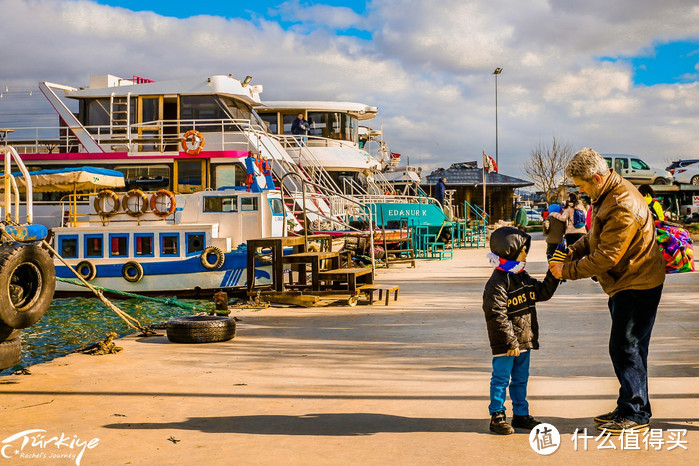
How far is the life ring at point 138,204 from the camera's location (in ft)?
58.9

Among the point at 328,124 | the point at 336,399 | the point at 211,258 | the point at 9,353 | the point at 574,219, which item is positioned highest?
the point at 328,124

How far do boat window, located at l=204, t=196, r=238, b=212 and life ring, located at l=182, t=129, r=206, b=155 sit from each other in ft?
11.9

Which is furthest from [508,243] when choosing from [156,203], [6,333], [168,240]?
[156,203]

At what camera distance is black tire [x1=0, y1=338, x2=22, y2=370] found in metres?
7.10

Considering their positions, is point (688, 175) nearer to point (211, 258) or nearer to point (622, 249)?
point (211, 258)

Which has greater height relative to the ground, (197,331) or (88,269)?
(88,269)

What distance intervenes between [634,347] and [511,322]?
83cm

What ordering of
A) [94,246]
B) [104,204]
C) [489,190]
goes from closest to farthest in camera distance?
1. [94,246]
2. [104,204]
3. [489,190]

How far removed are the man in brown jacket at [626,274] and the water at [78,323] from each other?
8.06 meters

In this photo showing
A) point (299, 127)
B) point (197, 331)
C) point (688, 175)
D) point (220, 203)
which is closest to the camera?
point (197, 331)

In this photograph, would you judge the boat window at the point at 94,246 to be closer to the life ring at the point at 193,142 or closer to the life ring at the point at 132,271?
the life ring at the point at 132,271

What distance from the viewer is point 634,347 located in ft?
16.3

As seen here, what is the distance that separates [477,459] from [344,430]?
107 cm

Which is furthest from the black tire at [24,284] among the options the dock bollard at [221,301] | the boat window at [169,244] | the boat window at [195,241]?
the boat window at [169,244]
